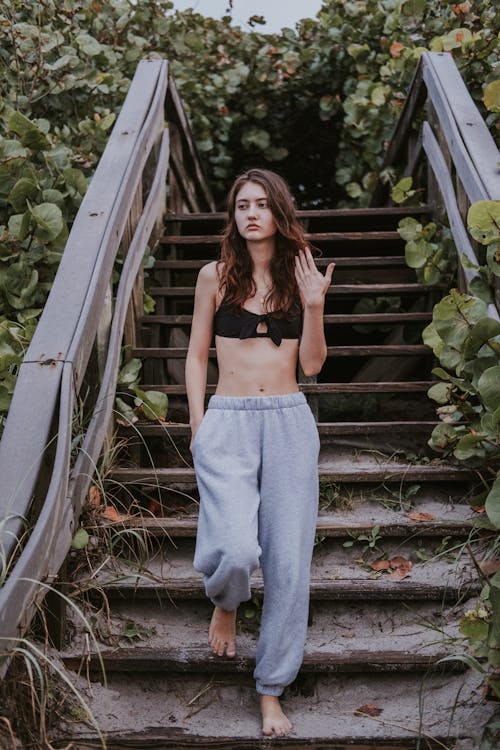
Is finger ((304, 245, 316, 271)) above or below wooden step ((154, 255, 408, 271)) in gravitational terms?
below

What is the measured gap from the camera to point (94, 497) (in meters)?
2.64

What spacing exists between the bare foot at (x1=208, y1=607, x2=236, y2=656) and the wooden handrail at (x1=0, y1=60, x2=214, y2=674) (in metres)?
0.48

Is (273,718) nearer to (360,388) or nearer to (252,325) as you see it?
(252,325)

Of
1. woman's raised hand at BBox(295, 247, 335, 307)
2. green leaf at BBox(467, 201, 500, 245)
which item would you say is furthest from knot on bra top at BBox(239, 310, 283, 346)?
green leaf at BBox(467, 201, 500, 245)

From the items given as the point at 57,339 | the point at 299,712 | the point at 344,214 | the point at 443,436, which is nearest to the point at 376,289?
the point at 344,214

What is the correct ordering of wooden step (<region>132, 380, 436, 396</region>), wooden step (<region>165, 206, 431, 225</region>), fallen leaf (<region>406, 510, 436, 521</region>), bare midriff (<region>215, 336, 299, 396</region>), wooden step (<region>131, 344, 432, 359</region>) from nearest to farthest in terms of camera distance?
1. bare midriff (<region>215, 336, 299, 396</region>)
2. fallen leaf (<region>406, 510, 436, 521</region>)
3. wooden step (<region>132, 380, 436, 396</region>)
4. wooden step (<region>131, 344, 432, 359</region>)
5. wooden step (<region>165, 206, 431, 225</region>)

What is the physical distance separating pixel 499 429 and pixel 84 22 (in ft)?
12.9

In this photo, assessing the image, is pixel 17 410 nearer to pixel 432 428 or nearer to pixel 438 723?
pixel 438 723

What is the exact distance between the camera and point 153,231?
4.20m

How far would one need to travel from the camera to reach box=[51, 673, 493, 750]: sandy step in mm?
2080

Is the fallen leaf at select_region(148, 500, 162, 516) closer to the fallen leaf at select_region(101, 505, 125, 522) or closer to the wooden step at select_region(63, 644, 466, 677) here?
the fallen leaf at select_region(101, 505, 125, 522)

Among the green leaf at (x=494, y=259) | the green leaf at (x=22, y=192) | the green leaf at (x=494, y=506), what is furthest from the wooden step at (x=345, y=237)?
the green leaf at (x=494, y=506)

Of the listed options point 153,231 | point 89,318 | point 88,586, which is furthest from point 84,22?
point 88,586

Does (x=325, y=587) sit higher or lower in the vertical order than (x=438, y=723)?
higher
